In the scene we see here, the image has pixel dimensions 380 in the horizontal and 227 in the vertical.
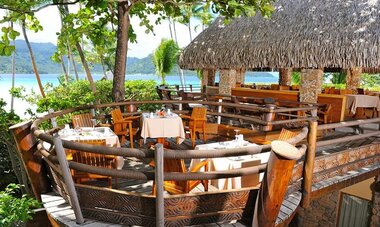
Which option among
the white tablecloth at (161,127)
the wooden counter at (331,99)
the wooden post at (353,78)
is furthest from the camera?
the wooden post at (353,78)

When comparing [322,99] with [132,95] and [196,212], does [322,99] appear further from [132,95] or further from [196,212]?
[132,95]

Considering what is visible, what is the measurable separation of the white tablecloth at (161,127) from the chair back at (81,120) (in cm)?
100

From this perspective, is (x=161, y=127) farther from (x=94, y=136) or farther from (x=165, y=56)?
(x=165, y=56)

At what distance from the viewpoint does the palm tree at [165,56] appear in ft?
60.4

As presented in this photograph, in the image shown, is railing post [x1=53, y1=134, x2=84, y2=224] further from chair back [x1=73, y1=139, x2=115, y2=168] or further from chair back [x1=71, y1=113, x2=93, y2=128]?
chair back [x1=71, y1=113, x2=93, y2=128]

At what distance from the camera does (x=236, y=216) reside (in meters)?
2.95

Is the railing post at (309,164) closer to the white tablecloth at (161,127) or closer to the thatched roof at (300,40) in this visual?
the white tablecloth at (161,127)

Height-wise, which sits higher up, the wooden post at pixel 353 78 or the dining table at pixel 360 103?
the wooden post at pixel 353 78

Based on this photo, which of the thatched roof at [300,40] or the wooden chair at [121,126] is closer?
the wooden chair at [121,126]

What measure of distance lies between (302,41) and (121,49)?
14.9 ft

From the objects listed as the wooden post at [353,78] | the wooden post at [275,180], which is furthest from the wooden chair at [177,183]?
the wooden post at [353,78]

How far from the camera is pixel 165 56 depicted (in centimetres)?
1855

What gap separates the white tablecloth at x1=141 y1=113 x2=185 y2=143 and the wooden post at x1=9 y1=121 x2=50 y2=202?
234 cm

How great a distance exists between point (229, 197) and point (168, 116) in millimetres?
3259
